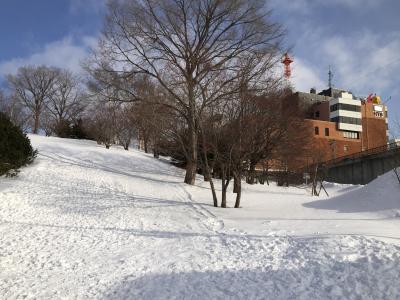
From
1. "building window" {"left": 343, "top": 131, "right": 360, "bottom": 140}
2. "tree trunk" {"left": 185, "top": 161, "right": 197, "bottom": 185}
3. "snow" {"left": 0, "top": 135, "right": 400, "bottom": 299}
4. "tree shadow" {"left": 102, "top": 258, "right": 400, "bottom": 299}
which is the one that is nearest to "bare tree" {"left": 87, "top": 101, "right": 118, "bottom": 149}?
"tree trunk" {"left": 185, "top": 161, "right": 197, "bottom": 185}

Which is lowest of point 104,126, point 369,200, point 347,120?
point 369,200

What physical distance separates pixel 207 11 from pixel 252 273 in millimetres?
18387

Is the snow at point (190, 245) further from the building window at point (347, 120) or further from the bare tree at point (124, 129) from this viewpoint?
the building window at point (347, 120)

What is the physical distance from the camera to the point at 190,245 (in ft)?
31.0

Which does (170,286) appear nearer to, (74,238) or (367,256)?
(367,256)

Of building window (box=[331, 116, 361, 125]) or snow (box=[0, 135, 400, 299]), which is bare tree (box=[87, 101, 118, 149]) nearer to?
snow (box=[0, 135, 400, 299])

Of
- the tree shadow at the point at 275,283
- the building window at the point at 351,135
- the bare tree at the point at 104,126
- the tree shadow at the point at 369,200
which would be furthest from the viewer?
the building window at the point at 351,135

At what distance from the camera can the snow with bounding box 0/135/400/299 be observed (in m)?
6.68

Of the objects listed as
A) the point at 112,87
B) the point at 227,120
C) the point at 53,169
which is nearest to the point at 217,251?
the point at 227,120

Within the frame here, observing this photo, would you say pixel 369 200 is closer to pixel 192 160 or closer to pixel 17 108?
pixel 192 160

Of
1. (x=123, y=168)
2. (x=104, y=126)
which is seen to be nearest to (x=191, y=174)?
(x=123, y=168)

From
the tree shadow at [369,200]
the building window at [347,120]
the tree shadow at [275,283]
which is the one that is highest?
A: the building window at [347,120]

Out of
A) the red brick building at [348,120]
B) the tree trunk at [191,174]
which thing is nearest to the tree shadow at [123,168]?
the tree trunk at [191,174]

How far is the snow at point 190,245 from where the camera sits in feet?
21.9
